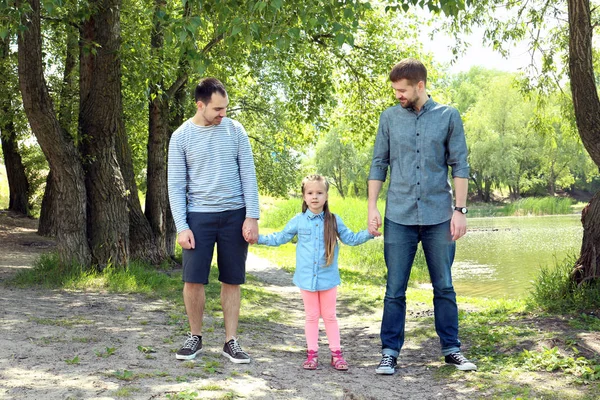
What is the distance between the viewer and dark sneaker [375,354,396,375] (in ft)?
16.0

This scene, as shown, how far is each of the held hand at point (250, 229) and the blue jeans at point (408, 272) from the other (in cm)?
98

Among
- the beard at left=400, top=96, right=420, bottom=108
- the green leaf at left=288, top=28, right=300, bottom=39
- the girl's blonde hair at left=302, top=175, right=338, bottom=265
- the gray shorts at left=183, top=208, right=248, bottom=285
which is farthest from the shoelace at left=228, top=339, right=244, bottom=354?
the green leaf at left=288, top=28, right=300, bottom=39

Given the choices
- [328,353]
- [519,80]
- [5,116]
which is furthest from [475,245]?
[328,353]

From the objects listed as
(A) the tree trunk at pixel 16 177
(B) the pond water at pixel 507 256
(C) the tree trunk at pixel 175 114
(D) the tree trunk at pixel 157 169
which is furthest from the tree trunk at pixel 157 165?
(A) the tree trunk at pixel 16 177

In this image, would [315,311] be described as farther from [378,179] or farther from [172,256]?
[172,256]

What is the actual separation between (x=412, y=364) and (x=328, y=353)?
2.91ft

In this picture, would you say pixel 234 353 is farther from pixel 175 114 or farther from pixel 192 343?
pixel 175 114

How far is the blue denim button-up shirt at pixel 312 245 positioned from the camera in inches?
191

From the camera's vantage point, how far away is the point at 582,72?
7.25m

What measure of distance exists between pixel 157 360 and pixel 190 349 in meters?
0.25

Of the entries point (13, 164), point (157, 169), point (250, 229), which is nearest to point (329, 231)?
point (250, 229)

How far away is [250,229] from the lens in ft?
15.5

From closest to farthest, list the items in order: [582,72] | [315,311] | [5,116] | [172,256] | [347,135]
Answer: [315,311]
[582,72]
[172,256]
[5,116]
[347,135]

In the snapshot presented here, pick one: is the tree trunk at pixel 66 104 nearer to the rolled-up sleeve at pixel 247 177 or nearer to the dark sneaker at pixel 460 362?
the rolled-up sleeve at pixel 247 177
